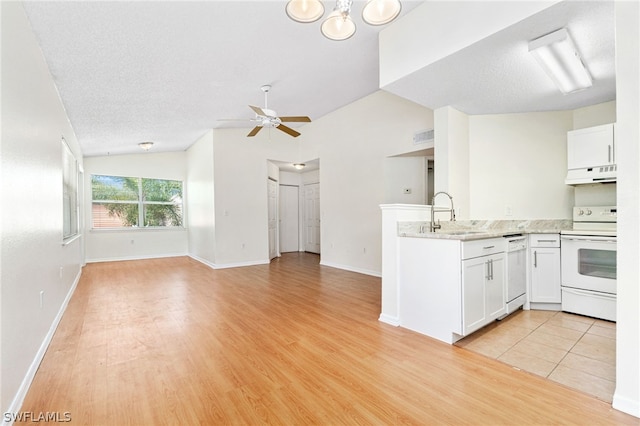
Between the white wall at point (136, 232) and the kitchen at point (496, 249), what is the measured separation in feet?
22.7

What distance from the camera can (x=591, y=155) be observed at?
10.6 ft

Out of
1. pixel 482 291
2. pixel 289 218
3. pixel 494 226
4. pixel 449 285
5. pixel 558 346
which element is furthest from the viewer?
pixel 289 218

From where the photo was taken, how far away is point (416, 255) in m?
2.84

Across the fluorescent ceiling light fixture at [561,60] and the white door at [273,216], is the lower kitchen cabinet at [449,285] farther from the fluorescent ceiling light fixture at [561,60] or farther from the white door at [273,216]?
the white door at [273,216]

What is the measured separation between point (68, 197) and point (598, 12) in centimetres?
625

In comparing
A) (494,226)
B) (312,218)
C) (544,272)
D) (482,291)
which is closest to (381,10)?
(482,291)

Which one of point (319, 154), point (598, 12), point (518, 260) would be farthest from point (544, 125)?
point (319, 154)

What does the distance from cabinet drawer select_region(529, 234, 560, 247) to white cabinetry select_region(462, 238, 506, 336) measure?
72cm

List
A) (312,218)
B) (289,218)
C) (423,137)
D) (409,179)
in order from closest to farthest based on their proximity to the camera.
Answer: (423,137), (409,179), (312,218), (289,218)

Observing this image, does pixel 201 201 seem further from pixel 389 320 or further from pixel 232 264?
pixel 389 320

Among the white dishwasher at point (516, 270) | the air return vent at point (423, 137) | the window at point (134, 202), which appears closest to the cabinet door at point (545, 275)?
the white dishwasher at point (516, 270)

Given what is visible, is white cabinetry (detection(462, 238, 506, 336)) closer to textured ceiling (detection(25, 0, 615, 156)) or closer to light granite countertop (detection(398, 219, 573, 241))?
light granite countertop (detection(398, 219, 573, 241))

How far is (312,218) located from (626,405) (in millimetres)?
7350

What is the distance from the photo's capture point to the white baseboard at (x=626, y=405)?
1.61 metres
